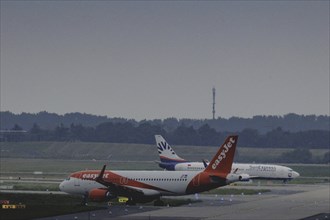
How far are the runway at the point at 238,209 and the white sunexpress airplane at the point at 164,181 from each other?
223 centimetres

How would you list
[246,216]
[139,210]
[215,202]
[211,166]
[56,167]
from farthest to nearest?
[56,167] → [215,202] → [211,166] → [139,210] → [246,216]

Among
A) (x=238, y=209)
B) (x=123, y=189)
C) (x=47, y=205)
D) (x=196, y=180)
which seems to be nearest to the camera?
(x=47, y=205)

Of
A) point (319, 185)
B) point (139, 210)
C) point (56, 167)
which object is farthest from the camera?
point (56, 167)

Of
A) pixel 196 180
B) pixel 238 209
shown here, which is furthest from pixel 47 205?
pixel 238 209

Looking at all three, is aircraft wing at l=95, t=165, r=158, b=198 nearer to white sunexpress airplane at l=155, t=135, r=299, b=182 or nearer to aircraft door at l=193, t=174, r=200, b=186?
aircraft door at l=193, t=174, r=200, b=186

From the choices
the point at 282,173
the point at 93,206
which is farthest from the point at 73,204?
the point at 282,173

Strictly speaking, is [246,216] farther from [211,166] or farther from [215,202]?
[215,202]

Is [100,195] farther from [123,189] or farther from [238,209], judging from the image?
[238,209]

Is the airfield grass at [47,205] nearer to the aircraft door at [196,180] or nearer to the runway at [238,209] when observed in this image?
the runway at [238,209]

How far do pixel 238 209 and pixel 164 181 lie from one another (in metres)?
7.85

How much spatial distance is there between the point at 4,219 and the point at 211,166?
2566 cm

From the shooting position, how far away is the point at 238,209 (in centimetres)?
9062

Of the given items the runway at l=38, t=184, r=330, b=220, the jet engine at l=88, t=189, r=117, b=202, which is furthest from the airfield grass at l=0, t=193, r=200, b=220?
the runway at l=38, t=184, r=330, b=220

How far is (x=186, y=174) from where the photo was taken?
93875 mm
